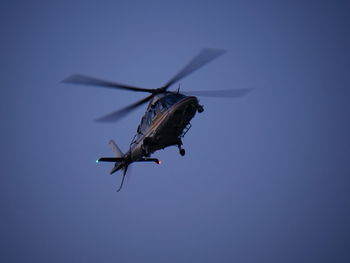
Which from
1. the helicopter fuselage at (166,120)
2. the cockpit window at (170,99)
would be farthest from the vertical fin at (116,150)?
the cockpit window at (170,99)

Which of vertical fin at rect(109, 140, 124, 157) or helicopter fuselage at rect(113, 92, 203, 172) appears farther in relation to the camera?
vertical fin at rect(109, 140, 124, 157)

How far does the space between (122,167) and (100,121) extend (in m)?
8.73

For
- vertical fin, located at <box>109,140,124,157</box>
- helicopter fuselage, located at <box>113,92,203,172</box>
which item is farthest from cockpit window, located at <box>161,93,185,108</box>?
vertical fin, located at <box>109,140,124,157</box>

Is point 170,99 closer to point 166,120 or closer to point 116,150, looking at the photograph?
point 166,120

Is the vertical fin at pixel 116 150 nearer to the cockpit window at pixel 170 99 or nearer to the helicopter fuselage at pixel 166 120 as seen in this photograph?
the helicopter fuselage at pixel 166 120

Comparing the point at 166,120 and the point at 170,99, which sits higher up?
the point at 170,99

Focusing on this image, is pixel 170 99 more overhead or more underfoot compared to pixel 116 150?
more overhead

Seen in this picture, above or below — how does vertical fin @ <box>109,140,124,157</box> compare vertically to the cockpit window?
below

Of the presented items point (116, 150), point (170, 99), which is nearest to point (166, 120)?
point (170, 99)

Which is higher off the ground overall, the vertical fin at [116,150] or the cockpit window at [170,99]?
the cockpit window at [170,99]

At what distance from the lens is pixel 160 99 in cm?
1997

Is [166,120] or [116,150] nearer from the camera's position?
[166,120]

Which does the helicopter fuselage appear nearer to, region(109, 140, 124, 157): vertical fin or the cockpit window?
the cockpit window

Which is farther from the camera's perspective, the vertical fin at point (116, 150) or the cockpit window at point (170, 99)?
the vertical fin at point (116, 150)
